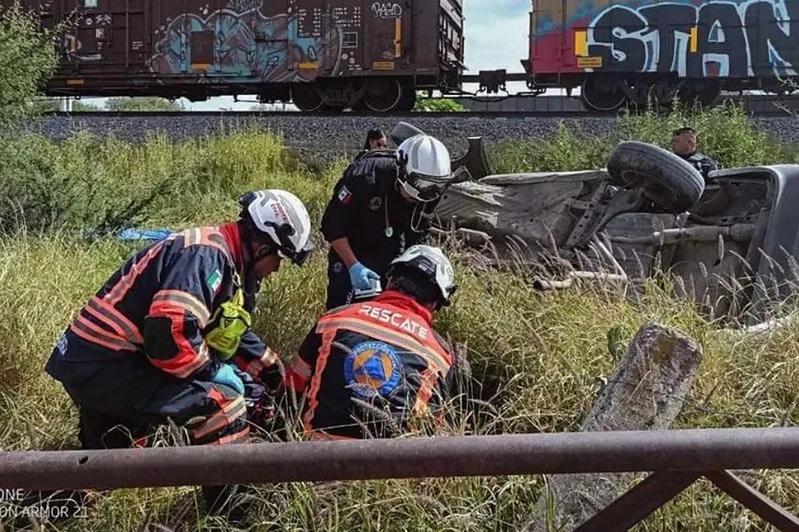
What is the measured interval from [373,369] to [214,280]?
623 mm

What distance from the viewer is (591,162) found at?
9.52m

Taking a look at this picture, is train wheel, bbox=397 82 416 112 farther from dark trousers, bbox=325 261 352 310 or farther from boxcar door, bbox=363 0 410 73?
dark trousers, bbox=325 261 352 310

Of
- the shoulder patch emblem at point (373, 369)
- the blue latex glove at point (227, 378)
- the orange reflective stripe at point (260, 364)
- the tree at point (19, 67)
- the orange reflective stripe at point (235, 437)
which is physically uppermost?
the tree at point (19, 67)

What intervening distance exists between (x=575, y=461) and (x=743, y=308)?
340 centimetres

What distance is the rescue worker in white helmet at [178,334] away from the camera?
271 centimetres

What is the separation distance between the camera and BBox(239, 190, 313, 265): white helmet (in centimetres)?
295

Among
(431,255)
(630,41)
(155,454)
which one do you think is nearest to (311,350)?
(431,255)

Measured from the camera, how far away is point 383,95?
15406 millimetres

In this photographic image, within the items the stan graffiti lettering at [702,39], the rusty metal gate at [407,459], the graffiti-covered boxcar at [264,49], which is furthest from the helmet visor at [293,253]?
the stan graffiti lettering at [702,39]

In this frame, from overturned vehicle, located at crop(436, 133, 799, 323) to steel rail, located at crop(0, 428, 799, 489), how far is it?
289cm

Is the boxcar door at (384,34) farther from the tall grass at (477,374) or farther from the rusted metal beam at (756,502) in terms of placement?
the rusted metal beam at (756,502)

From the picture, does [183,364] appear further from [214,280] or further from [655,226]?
[655,226]

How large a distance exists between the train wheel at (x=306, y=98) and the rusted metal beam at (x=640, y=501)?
581 inches

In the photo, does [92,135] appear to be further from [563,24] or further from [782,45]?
[782,45]
